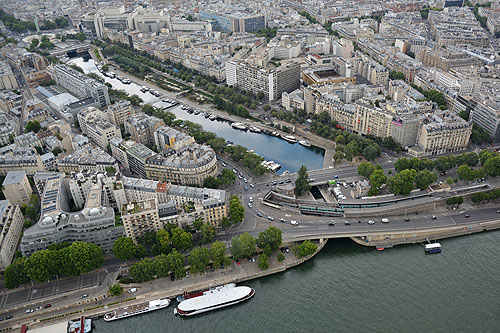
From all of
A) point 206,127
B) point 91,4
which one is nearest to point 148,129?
point 206,127

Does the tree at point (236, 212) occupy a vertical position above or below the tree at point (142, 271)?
above

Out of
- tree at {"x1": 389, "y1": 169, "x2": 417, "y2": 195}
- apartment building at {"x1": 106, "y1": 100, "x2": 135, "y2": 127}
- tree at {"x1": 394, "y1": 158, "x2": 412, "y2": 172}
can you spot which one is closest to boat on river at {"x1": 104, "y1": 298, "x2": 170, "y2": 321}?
tree at {"x1": 389, "y1": 169, "x2": 417, "y2": 195}

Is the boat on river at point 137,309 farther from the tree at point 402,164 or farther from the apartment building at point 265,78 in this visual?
the apartment building at point 265,78

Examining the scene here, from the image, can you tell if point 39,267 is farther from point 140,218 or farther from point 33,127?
point 33,127

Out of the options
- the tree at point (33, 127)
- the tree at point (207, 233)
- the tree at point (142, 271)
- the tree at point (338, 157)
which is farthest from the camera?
the tree at point (33, 127)

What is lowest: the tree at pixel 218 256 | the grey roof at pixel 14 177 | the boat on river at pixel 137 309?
the boat on river at pixel 137 309

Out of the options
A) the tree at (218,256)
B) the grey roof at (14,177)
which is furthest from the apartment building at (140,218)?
the grey roof at (14,177)

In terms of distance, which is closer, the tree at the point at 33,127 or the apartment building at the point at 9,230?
the apartment building at the point at 9,230
